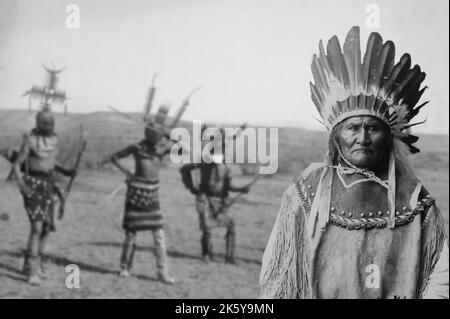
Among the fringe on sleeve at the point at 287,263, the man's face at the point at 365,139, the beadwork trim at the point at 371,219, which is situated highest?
the man's face at the point at 365,139

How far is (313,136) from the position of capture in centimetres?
403

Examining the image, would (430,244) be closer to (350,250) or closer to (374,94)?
(350,250)

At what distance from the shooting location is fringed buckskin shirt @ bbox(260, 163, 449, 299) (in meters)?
3.28

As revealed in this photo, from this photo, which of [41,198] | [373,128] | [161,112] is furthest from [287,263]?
[41,198]

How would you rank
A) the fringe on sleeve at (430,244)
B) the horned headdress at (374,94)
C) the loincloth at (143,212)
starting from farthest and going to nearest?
the loincloth at (143,212)
the horned headdress at (374,94)
the fringe on sleeve at (430,244)

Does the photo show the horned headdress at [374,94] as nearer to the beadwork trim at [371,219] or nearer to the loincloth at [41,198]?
the beadwork trim at [371,219]

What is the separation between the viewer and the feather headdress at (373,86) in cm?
339

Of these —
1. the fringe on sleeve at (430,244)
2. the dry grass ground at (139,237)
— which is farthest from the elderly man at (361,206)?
the dry grass ground at (139,237)

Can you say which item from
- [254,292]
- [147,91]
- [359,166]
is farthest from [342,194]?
[147,91]

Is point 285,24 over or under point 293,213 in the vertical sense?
over

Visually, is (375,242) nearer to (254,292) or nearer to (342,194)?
(342,194)

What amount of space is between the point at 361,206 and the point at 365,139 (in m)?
0.34

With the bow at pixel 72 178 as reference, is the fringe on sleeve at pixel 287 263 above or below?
below
